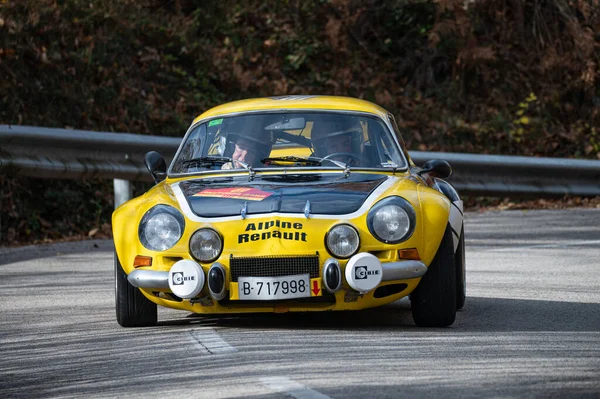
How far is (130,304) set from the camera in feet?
26.4

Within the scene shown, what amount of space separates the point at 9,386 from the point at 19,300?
12.0 ft

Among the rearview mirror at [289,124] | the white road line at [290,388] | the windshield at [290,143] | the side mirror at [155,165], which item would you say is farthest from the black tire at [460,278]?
the white road line at [290,388]

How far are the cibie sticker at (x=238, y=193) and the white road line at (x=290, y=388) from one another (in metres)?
2.02

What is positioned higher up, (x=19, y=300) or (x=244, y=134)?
(x=244, y=134)

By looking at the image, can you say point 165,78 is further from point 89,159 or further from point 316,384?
point 316,384

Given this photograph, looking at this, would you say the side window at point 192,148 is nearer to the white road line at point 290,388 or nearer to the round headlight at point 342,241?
the round headlight at point 342,241

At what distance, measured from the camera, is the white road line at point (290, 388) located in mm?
5523

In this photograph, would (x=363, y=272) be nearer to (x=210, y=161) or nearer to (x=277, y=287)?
(x=277, y=287)

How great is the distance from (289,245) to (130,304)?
116 centimetres

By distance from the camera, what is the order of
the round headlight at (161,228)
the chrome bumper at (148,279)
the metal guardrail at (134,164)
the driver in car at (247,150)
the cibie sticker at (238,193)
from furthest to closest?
the metal guardrail at (134,164) → the driver in car at (247,150) → the cibie sticker at (238,193) → the round headlight at (161,228) → the chrome bumper at (148,279)

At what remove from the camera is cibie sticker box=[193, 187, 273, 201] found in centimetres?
786

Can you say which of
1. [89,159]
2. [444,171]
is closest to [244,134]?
[444,171]

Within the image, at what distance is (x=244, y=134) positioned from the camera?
29.8 ft

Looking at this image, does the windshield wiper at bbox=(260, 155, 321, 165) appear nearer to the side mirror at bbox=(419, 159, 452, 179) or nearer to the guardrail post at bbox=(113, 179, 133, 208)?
the side mirror at bbox=(419, 159, 452, 179)
